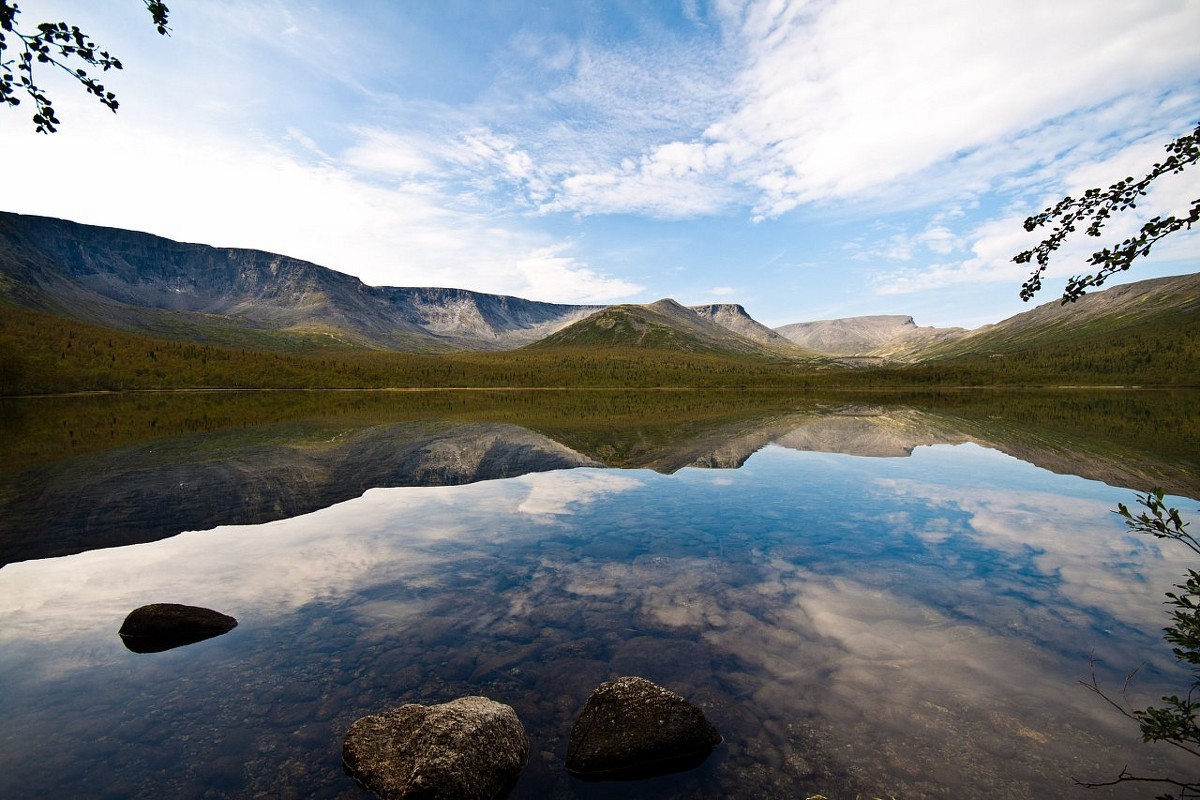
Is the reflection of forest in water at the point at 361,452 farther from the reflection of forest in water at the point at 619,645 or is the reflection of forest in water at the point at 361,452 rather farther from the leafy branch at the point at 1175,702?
the leafy branch at the point at 1175,702

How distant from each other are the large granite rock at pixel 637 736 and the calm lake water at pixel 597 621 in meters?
0.43

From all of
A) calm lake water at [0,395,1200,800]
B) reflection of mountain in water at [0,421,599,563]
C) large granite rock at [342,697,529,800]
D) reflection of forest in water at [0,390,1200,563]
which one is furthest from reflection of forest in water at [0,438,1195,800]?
reflection of forest in water at [0,390,1200,563]

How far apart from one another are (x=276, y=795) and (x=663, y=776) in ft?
21.7

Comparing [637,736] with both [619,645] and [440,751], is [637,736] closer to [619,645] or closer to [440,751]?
[440,751]

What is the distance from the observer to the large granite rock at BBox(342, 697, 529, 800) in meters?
8.77

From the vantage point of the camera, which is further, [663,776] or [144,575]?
[144,575]

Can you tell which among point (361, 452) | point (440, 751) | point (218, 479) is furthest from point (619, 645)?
point (361, 452)

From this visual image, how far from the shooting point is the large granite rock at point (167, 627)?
14.5 m

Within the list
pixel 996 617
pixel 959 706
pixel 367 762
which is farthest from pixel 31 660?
pixel 996 617

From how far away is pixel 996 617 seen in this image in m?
15.8

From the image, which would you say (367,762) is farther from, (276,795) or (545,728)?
(545,728)

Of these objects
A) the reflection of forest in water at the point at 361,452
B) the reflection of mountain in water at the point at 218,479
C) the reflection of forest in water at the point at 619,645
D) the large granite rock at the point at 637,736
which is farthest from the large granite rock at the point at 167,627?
the large granite rock at the point at 637,736

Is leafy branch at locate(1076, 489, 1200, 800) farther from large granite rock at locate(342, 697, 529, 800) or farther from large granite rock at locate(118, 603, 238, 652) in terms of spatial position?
large granite rock at locate(118, 603, 238, 652)

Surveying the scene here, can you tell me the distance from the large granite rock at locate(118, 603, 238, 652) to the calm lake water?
0.65 meters
